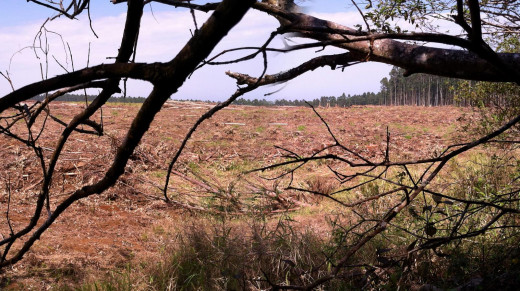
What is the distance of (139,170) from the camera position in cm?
902

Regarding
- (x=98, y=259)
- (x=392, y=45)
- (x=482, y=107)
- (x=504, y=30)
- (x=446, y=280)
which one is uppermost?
(x=504, y=30)

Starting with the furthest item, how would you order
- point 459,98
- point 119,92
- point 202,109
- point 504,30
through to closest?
point 202,109 < point 459,98 < point 504,30 < point 119,92

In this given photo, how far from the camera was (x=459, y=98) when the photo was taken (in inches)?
339

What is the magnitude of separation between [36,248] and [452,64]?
474 cm

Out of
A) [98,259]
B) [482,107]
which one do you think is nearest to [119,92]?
[98,259]

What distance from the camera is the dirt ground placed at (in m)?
4.73

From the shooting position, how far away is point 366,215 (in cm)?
455

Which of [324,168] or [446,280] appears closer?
[446,280]

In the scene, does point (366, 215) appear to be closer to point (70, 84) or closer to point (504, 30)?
point (70, 84)

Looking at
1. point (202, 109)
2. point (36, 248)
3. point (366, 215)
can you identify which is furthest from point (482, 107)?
point (202, 109)

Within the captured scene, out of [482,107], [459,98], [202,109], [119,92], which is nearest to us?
[119,92]

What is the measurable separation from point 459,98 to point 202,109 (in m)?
14.4

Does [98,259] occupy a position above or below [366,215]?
below

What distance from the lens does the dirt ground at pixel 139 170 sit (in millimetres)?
4734
